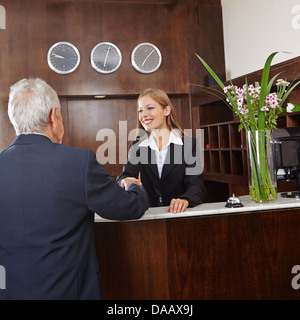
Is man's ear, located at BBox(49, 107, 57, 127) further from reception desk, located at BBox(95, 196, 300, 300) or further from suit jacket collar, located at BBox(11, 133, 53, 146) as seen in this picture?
reception desk, located at BBox(95, 196, 300, 300)

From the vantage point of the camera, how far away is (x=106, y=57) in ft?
17.4

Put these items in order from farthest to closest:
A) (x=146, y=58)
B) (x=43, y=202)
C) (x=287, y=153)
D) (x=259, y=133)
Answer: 1. (x=146, y=58)
2. (x=287, y=153)
3. (x=259, y=133)
4. (x=43, y=202)

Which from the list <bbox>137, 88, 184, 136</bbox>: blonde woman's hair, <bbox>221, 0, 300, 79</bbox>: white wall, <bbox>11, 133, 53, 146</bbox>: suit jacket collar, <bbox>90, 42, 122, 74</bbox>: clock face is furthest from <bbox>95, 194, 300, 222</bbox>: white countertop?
<bbox>90, 42, 122, 74</bbox>: clock face

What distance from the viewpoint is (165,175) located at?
8.23ft

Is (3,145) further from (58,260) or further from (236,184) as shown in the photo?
(58,260)

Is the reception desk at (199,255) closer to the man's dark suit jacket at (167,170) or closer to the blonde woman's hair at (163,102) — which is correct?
the man's dark suit jacket at (167,170)

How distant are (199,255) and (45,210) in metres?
0.79

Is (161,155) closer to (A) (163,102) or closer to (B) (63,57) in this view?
(A) (163,102)

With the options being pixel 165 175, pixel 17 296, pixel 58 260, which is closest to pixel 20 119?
pixel 58 260

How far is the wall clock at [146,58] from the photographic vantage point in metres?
5.39

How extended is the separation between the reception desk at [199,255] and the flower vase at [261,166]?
154 millimetres

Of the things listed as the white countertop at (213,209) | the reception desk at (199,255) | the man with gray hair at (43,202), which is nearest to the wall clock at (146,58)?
the white countertop at (213,209)

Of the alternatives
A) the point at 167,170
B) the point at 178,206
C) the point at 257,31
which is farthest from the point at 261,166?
the point at 257,31

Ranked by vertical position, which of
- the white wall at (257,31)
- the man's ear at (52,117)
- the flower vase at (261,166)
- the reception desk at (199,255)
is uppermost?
the white wall at (257,31)
